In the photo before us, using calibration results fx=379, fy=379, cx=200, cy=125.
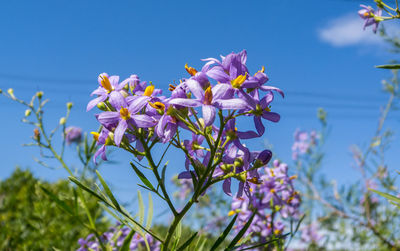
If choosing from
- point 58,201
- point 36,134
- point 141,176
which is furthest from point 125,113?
point 36,134

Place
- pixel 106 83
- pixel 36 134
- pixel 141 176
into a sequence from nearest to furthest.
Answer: pixel 141 176
pixel 106 83
pixel 36 134

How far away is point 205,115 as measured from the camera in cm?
123

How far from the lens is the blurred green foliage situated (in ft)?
10.6

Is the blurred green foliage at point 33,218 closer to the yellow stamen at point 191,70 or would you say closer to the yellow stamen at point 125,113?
the yellow stamen at point 125,113

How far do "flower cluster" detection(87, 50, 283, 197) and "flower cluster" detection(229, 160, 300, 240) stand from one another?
1276mm

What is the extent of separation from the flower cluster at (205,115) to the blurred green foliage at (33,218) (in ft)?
5.76

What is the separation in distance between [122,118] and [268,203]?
1.70m

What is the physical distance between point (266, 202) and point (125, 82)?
161 centimetres

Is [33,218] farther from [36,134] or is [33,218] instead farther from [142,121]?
[142,121]

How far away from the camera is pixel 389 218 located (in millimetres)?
4422

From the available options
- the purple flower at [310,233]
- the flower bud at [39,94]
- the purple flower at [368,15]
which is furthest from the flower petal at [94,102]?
the purple flower at [310,233]

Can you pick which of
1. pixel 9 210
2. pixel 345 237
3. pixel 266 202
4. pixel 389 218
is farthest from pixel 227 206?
pixel 9 210

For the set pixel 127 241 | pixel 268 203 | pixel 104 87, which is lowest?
pixel 127 241

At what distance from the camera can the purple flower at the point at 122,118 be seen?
1.37 meters
